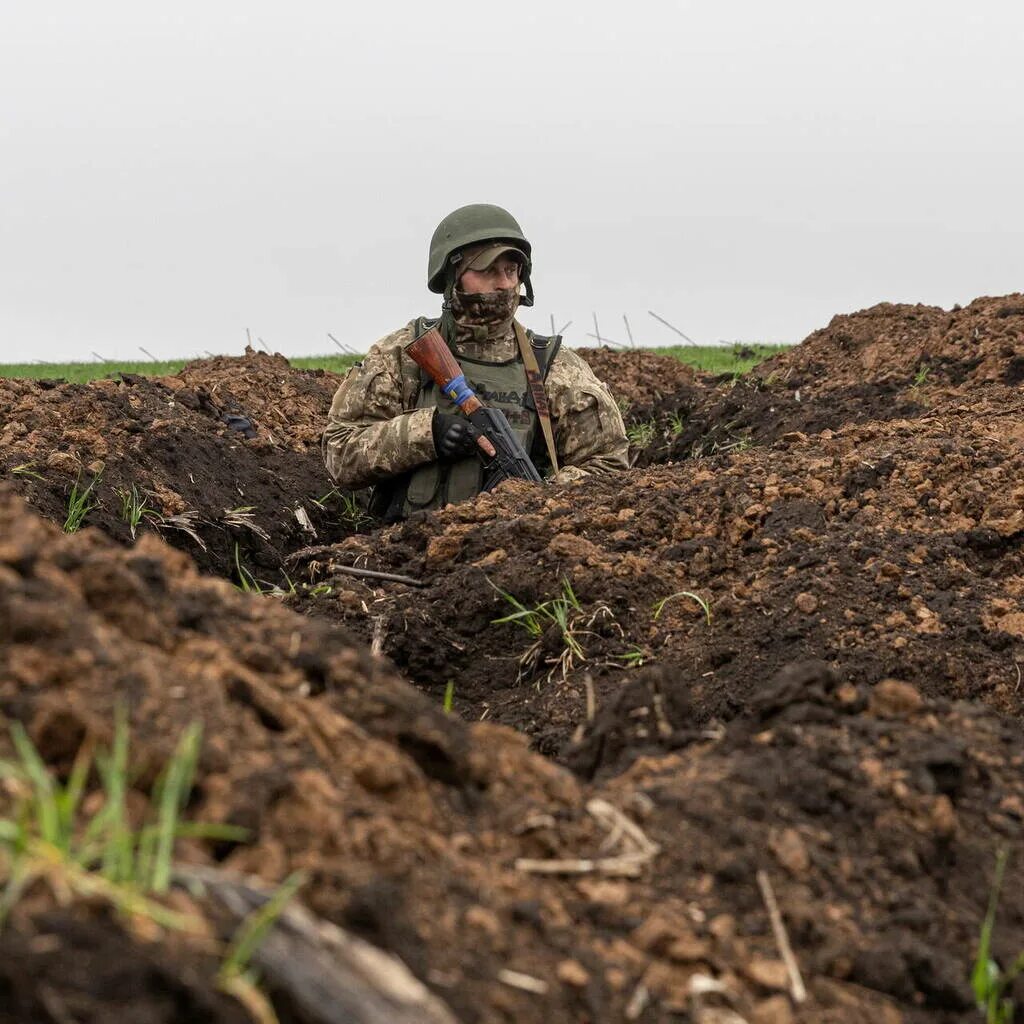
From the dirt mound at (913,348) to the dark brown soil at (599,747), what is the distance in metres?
5.36

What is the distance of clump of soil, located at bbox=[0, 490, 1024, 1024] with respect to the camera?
1746mm

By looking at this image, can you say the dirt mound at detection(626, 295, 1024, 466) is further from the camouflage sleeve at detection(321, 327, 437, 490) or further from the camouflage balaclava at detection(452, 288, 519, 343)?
the camouflage sleeve at detection(321, 327, 437, 490)

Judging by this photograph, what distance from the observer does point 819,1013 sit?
6.22 feet

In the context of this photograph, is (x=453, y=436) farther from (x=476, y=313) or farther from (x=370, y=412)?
(x=476, y=313)

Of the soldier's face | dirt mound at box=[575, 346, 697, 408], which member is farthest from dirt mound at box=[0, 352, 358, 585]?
dirt mound at box=[575, 346, 697, 408]

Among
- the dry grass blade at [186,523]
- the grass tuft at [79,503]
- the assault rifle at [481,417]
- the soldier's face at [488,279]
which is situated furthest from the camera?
the soldier's face at [488,279]

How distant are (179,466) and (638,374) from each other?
719 centimetres

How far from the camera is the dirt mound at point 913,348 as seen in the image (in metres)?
9.77

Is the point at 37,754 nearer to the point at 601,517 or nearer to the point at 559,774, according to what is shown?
the point at 559,774

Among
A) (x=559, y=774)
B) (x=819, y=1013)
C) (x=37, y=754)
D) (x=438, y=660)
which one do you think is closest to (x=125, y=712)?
(x=37, y=754)

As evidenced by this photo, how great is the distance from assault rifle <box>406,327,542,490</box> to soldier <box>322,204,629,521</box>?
0.31 feet

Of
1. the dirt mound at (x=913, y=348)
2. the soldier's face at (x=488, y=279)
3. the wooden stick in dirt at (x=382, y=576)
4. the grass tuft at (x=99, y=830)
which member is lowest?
the grass tuft at (x=99, y=830)

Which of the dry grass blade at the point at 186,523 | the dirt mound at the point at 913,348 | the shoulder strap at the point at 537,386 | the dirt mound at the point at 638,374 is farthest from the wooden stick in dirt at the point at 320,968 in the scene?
the dirt mound at the point at 638,374

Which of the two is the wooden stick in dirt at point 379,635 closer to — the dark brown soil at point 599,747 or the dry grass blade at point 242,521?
the dark brown soil at point 599,747
